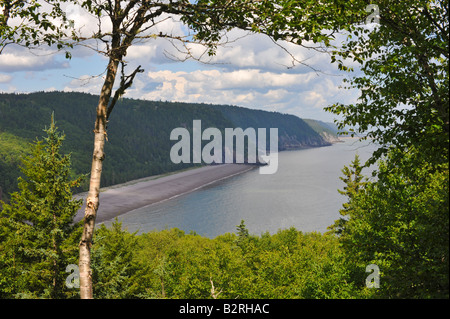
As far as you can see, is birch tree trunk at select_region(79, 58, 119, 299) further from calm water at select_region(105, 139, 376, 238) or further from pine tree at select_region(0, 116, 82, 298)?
calm water at select_region(105, 139, 376, 238)

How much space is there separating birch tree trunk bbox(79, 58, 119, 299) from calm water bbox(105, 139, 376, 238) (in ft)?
297

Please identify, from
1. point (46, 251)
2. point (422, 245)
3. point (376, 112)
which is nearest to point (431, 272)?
point (422, 245)

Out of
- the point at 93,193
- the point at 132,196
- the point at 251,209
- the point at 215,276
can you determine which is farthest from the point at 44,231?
the point at 132,196

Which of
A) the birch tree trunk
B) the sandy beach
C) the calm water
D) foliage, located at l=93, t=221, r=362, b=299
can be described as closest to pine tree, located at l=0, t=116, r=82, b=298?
foliage, located at l=93, t=221, r=362, b=299

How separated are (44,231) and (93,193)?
1718cm

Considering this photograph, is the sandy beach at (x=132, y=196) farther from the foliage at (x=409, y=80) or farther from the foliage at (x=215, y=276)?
the foliage at (x=409, y=80)

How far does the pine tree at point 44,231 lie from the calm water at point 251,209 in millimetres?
76974

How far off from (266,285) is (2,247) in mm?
21286

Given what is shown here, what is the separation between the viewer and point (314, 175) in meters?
195

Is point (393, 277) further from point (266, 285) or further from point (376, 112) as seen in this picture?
point (266, 285)

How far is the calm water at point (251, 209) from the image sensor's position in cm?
10526

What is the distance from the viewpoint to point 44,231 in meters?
22.5

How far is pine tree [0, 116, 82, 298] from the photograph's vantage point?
21594 millimetres
